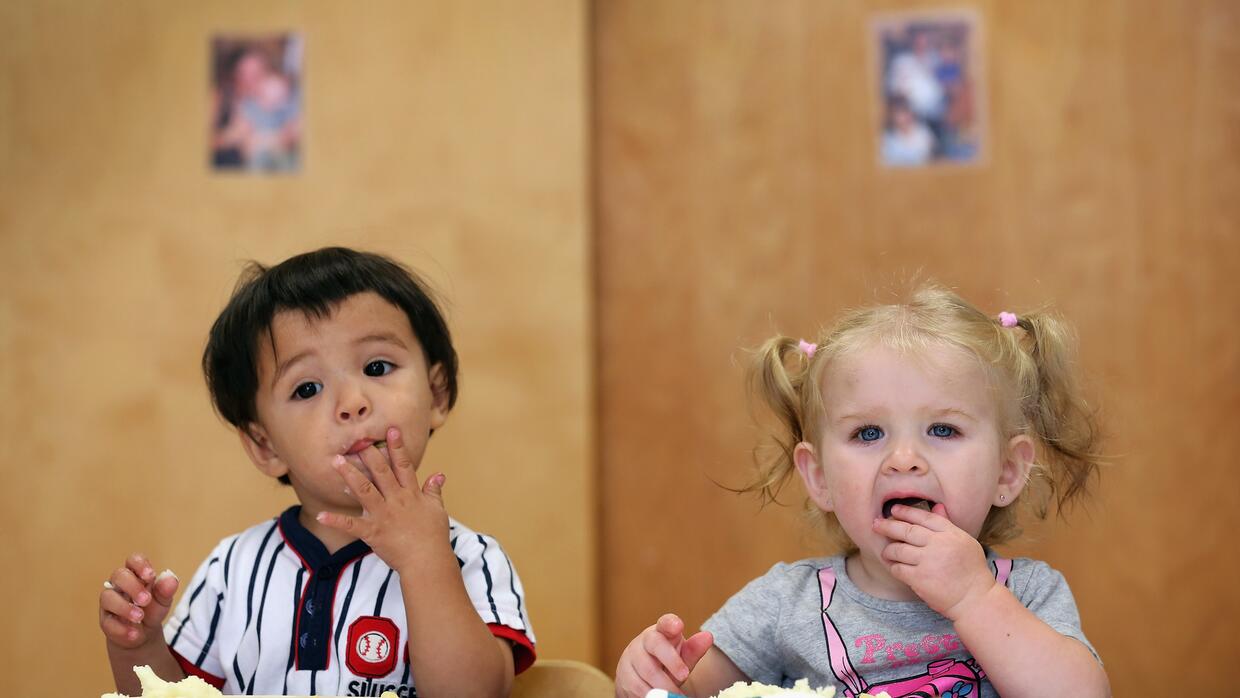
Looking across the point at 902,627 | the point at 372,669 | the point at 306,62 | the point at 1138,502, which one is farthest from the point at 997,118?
the point at 372,669

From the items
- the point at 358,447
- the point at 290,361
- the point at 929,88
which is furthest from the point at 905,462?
the point at 929,88

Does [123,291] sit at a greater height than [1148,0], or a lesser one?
lesser

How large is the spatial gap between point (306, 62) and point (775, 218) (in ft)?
3.72

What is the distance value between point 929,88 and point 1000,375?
1650 millimetres

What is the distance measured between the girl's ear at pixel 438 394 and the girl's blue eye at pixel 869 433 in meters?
0.53

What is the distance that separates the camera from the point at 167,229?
2705mm

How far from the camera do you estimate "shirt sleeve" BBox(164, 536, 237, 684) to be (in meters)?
1.38

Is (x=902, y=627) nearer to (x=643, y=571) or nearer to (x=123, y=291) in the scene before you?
(x=643, y=571)

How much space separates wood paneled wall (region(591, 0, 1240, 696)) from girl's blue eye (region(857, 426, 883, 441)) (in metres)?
1.49

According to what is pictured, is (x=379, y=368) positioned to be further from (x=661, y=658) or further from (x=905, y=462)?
(x=905, y=462)

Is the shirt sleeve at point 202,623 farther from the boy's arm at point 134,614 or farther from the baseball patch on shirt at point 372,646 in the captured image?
the baseball patch on shirt at point 372,646

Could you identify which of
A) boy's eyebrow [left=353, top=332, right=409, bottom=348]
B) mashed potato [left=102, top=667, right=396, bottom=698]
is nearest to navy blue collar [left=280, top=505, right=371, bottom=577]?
boy's eyebrow [left=353, top=332, right=409, bottom=348]

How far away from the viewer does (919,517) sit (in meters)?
1.14

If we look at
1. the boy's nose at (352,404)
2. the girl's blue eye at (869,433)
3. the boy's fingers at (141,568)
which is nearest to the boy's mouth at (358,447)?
the boy's nose at (352,404)
